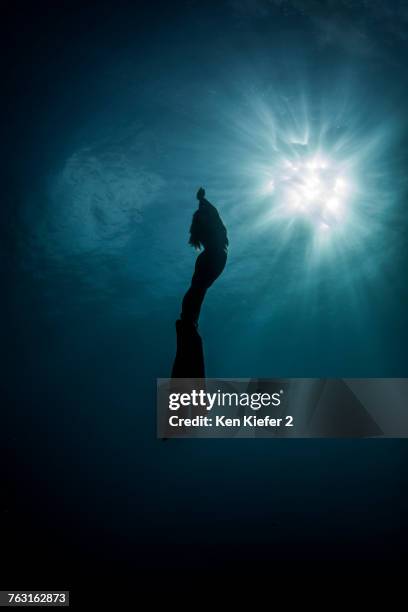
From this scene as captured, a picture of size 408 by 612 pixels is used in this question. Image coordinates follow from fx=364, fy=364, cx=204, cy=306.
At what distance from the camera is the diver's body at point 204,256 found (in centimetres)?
537

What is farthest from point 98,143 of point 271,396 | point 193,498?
point 193,498

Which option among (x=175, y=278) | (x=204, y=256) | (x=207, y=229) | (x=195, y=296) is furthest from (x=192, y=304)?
(x=175, y=278)

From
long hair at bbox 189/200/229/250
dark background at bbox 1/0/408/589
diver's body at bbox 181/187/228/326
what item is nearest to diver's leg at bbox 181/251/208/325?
diver's body at bbox 181/187/228/326

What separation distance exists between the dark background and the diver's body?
249 inches

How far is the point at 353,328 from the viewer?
23.4 meters

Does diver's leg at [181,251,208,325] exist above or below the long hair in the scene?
below

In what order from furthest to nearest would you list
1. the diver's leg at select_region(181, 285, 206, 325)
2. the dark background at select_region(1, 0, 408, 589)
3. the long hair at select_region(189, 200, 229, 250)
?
the dark background at select_region(1, 0, 408, 589), the long hair at select_region(189, 200, 229, 250), the diver's leg at select_region(181, 285, 206, 325)

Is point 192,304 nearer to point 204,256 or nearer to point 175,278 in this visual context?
point 204,256

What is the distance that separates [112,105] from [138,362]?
1822 centimetres

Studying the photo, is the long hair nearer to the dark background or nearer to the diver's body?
the diver's body

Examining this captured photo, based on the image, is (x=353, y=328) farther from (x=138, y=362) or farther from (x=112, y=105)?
(x=112, y=105)

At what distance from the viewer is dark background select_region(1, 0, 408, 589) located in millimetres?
9805

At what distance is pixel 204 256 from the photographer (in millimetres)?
5508

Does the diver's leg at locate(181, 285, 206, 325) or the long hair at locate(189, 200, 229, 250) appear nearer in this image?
the diver's leg at locate(181, 285, 206, 325)
